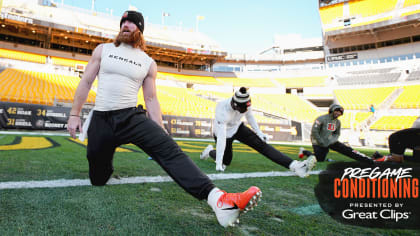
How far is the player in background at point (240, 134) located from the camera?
3.64 m

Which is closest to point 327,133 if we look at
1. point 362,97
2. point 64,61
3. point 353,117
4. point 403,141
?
point 403,141

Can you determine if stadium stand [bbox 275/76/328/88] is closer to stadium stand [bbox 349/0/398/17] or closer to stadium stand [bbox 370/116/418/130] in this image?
stadium stand [bbox 349/0/398/17]

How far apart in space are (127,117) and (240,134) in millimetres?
2577

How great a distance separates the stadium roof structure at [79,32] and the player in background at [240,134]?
2549cm

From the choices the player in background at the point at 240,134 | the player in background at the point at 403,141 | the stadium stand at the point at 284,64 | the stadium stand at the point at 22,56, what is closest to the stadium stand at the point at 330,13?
the stadium stand at the point at 284,64

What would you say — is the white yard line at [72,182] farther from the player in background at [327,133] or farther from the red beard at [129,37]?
the player in background at [327,133]

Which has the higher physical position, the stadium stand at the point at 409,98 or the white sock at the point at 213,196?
the stadium stand at the point at 409,98

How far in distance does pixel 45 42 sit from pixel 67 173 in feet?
106

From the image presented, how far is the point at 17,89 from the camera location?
14.2 metres

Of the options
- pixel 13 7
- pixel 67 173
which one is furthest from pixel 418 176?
pixel 13 7

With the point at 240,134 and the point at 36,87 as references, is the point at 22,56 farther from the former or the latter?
the point at 240,134

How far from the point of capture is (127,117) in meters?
1.88

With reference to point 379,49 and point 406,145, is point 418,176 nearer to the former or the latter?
point 406,145

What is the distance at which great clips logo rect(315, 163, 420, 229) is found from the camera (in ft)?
4.70
